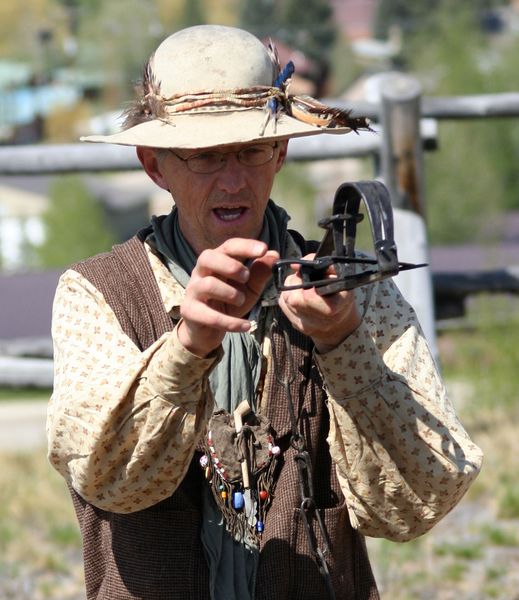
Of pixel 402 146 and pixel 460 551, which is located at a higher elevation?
pixel 402 146

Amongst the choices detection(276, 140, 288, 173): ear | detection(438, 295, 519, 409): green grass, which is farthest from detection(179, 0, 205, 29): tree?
detection(276, 140, 288, 173): ear

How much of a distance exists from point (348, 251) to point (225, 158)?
1.30ft

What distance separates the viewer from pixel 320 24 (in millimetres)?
77938

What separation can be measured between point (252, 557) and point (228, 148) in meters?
0.76

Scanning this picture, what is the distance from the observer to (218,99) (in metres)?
2.46

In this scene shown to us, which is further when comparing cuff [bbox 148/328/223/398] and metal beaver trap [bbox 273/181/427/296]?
cuff [bbox 148/328/223/398]

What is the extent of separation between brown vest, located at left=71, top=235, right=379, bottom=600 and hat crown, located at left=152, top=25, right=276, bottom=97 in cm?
34

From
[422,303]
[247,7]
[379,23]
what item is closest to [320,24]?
[247,7]

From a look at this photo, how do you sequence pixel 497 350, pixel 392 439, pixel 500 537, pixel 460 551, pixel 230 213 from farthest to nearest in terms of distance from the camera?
pixel 497 350, pixel 500 537, pixel 460 551, pixel 230 213, pixel 392 439

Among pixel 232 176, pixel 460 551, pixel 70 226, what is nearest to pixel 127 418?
pixel 232 176

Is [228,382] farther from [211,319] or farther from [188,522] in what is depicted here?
[211,319]

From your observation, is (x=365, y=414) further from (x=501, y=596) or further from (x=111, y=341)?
(x=501, y=596)

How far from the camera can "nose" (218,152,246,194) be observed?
2.41 m

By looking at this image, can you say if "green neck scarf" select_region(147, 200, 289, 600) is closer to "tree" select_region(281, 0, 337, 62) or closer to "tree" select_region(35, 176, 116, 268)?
"tree" select_region(35, 176, 116, 268)
